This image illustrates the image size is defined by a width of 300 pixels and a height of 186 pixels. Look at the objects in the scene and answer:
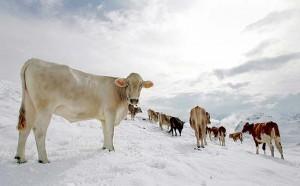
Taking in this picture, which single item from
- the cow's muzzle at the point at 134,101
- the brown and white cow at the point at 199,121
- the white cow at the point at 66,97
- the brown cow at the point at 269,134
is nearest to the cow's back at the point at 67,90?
the white cow at the point at 66,97

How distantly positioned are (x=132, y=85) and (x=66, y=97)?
2.17 meters

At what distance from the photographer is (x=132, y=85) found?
9391 millimetres

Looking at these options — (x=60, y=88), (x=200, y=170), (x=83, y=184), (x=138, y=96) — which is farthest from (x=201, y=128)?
(x=83, y=184)

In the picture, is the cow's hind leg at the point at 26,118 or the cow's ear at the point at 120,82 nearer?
the cow's hind leg at the point at 26,118

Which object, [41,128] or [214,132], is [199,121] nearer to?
[41,128]

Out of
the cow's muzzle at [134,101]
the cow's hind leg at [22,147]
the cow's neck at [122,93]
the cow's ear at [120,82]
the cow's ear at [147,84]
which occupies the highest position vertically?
the cow's ear at [147,84]

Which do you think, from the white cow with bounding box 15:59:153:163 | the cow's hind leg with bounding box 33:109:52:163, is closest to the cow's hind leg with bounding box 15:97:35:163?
the white cow with bounding box 15:59:153:163

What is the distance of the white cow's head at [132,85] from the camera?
9260mm

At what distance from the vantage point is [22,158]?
285 inches

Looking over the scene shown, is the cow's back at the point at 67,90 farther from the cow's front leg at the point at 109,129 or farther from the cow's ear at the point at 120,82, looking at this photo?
the cow's ear at the point at 120,82

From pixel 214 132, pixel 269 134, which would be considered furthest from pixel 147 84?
pixel 214 132

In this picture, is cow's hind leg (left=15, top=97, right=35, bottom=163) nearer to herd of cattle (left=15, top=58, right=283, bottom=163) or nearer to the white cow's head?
herd of cattle (left=15, top=58, right=283, bottom=163)

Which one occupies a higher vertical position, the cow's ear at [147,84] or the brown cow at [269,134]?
the cow's ear at [147,84]

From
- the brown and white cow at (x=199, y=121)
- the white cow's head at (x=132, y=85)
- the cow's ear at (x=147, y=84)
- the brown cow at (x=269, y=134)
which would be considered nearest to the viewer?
the white cow's head at (x=132, y=85)
